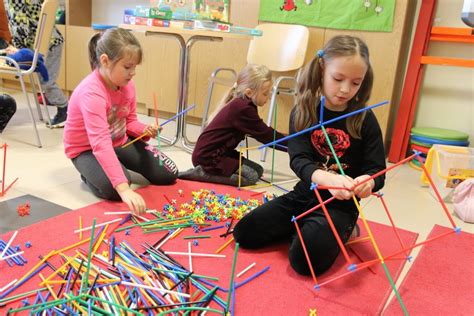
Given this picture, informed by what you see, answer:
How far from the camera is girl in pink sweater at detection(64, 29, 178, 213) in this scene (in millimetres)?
1557

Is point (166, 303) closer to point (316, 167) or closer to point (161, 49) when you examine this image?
point (316, 167)

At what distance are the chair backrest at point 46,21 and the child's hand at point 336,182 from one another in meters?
1.73

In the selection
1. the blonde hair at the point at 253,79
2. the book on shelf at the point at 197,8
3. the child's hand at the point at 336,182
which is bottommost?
the child's hand at the point at 336,182

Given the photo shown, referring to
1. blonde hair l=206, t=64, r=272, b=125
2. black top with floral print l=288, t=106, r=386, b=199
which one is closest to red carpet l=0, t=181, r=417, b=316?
black top with floral print l=288, t=106, r=386, b=199

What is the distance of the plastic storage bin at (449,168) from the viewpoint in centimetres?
196

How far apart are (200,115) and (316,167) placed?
205 centimetres

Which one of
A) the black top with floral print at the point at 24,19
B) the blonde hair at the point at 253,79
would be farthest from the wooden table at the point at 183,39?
the black top with floral print at the point at 24,19

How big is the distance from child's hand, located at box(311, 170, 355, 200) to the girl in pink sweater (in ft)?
2.01

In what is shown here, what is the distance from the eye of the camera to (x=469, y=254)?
57.6 inches

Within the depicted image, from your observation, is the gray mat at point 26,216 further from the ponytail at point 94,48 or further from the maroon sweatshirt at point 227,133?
the maroon sweatshirt at point 227,133

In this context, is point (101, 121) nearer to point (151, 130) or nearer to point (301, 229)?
point (151, 130)

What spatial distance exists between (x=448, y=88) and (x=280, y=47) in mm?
1046

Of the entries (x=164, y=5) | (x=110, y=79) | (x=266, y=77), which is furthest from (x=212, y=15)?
(x=110, y=79)

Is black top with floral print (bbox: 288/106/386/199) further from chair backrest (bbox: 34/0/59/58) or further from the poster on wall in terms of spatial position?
chair backrest (bbox: 34/0/59/58)
